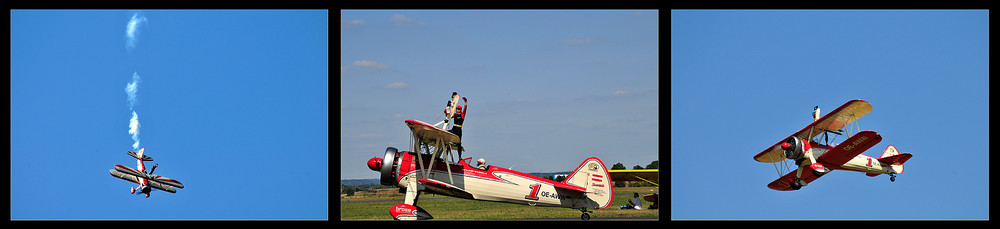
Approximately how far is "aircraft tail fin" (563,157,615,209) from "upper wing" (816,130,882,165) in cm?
520

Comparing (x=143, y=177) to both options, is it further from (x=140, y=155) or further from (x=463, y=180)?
(x=463, y=180)

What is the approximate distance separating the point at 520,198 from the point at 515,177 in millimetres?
468

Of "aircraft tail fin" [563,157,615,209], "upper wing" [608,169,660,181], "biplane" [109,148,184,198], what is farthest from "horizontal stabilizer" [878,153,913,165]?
"biplane" [109,148,184,198]

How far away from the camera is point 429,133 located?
15.8 m

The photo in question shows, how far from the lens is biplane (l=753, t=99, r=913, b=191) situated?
17.8m

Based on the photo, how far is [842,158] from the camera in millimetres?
18906

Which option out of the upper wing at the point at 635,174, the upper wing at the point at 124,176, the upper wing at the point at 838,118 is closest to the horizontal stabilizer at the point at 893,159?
the upper wing at the point at 838,118

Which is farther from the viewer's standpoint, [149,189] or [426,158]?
[149,189]

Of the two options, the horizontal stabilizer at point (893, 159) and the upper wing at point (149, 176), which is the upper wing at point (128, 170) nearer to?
the upper wing at point (149, 176)

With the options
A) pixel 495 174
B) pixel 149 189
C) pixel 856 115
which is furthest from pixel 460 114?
pixel 149 189

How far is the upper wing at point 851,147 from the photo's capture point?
17.5m

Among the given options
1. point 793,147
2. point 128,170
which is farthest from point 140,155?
point 793,147

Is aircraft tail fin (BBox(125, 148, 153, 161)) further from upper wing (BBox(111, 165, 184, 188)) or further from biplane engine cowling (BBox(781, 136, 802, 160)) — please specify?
biplane engine cowling (BBox(781, 136, 802, 160))
